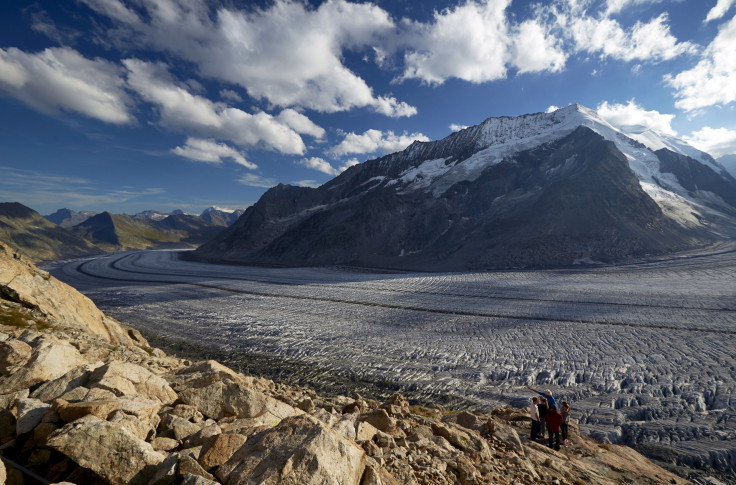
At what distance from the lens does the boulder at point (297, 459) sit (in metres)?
3.79

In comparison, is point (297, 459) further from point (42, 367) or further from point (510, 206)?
point (510, 206)

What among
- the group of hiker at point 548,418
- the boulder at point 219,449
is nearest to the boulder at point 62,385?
the boulder at point 219,449

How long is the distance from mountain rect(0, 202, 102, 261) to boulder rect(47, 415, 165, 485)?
499ft

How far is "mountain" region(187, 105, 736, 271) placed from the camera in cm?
5812

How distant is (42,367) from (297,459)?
18.4 ft

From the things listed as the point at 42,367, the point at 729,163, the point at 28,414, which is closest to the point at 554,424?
the point at 28,414

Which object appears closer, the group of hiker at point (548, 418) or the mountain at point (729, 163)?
the group of hiker at point (548, 418)

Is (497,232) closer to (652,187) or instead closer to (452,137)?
(652,187)

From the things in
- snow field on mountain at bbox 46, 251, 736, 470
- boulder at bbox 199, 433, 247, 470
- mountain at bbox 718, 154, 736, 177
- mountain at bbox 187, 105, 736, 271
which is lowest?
snow field on mountain at bbox 46, 251, 736, 470

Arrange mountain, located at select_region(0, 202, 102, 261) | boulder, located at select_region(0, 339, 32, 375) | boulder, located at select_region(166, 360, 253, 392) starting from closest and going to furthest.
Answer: boulder, located at select_region(0, 339, 32, 375), boulder, located at select_region(166, 360, 253, 392), mountain, located at select_region(0, 202, 102, 261)

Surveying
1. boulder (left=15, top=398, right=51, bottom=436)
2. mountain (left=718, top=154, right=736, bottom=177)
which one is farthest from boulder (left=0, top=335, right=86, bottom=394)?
mountain (left=718, top=154, right=736, bottom=177)

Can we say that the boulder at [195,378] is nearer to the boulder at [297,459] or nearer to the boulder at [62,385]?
the boulder at [62,385]

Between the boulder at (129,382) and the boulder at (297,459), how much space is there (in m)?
2.89

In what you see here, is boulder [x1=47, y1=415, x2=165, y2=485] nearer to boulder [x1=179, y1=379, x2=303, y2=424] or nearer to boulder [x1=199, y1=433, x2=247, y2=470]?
boulder [x1=199, y1=433, x2=247, y2=470]
